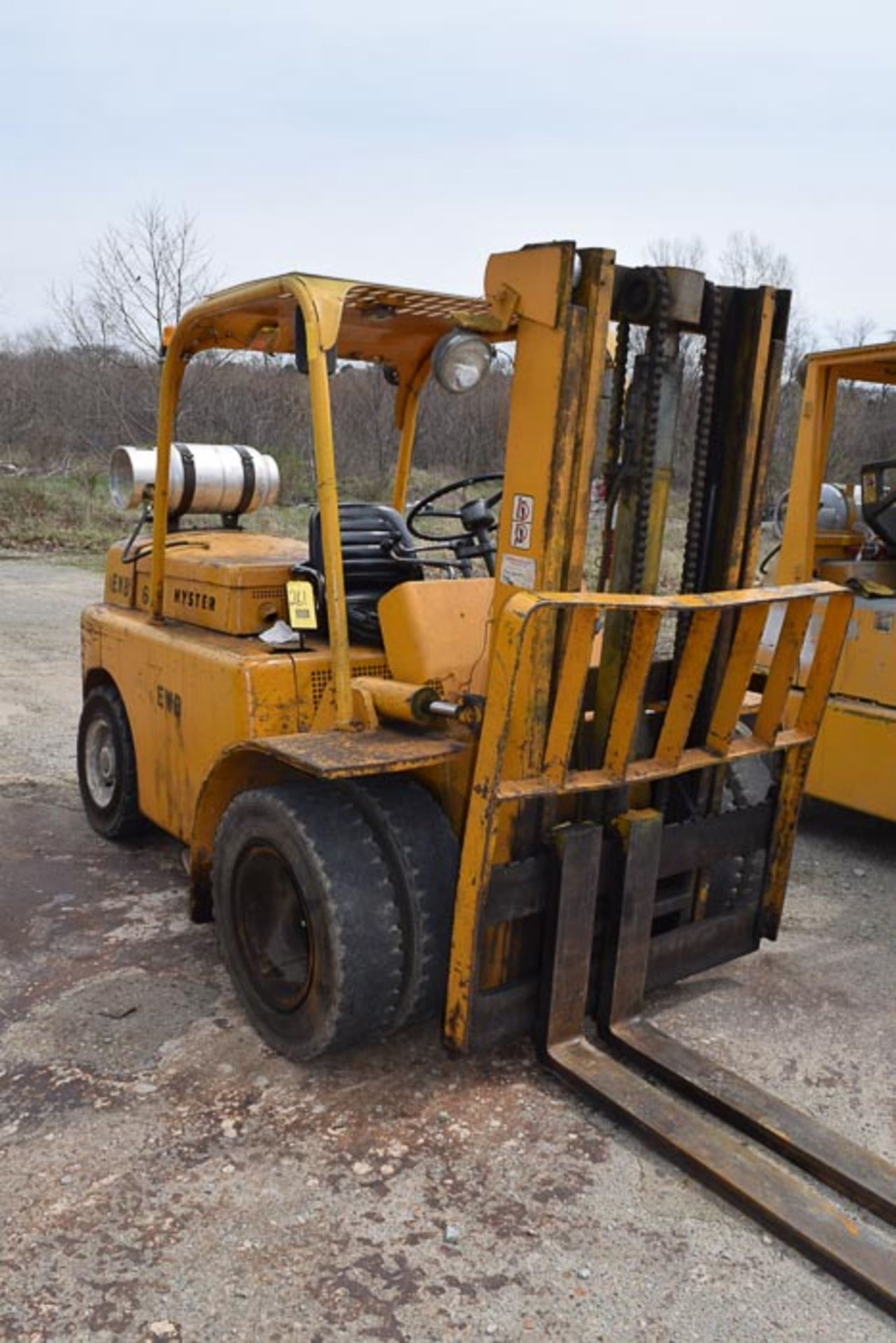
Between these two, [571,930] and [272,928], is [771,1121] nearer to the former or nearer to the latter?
[571,930]

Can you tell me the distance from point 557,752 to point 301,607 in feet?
4.20

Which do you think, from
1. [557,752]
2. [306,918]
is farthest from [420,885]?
[557,752]

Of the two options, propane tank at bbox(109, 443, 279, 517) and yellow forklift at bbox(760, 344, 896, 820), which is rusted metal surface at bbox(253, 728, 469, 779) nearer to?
propane tank at bbox(109, 443, 279, 517)

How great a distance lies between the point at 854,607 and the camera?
17.5 ft

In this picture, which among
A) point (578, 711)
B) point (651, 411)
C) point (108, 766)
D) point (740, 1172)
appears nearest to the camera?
point (740, 1172)

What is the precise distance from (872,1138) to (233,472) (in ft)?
11.5

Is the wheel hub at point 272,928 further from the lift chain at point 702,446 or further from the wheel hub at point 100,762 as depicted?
the wheel hub at point 100,762

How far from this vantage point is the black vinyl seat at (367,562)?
4.03 meters

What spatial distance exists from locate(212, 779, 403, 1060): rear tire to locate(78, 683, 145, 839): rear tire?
145 cm

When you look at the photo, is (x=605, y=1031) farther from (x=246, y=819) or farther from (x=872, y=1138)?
(x=246, y=819)

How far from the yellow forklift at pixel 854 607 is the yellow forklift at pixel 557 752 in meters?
1.49

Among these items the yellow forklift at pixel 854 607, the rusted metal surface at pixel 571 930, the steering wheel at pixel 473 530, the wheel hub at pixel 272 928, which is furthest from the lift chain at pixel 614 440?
the yellow forklift at pixel 854 607

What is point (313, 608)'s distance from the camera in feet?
12.7

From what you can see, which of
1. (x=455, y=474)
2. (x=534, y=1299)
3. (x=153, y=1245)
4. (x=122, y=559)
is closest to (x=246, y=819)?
(x=153, y=1245)
